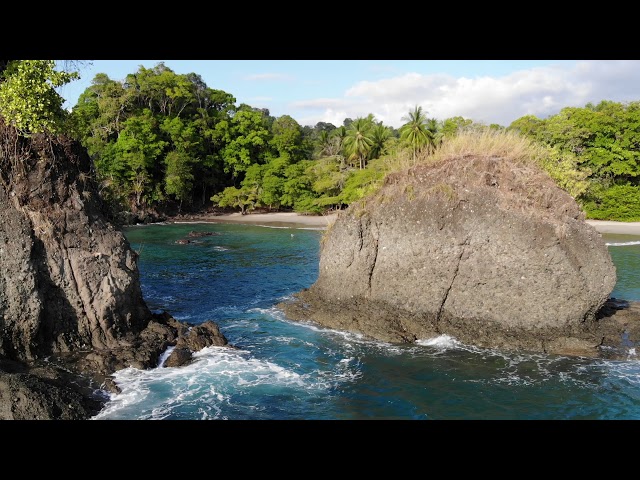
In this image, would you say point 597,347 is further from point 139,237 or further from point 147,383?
point 139,237

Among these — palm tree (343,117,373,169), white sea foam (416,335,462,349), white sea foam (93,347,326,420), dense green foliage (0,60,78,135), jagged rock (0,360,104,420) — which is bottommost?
white sea foam (93,347,326,420)

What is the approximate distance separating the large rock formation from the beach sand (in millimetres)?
33846

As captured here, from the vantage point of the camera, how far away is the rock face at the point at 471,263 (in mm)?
16906

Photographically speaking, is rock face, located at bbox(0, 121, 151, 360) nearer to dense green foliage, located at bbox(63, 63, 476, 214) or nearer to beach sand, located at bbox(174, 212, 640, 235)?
beach sand, located at bbox(174, 212, 640, 235)

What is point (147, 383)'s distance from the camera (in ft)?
44.3

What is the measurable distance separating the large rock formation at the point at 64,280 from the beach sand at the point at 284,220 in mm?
33846

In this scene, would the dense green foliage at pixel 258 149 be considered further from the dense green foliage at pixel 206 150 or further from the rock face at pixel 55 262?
the rock face at pixel 55 262

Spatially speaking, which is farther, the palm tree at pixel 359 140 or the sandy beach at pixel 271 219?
the palm tree at pixel 359 140

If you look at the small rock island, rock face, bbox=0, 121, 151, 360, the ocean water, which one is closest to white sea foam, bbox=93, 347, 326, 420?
the ocean water

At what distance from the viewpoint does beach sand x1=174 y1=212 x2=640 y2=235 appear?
48.5 meters

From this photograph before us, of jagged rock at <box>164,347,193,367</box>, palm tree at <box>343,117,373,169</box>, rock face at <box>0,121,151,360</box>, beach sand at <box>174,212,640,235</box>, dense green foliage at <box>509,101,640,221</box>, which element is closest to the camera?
rock face at <box>0,121,151,360</box>

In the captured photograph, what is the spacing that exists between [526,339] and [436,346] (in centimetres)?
293

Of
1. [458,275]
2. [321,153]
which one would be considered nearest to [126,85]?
[321,153]

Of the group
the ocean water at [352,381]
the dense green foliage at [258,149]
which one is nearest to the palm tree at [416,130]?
the dense green foliage at [258,149]
